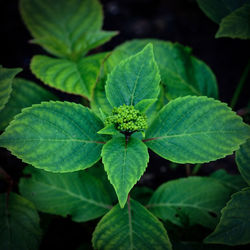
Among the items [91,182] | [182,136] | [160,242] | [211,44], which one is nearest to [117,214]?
[160,242]

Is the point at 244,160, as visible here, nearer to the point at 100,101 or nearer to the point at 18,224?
the point at 100,101

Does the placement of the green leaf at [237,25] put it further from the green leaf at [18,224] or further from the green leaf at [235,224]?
the green leaf at [18,224]

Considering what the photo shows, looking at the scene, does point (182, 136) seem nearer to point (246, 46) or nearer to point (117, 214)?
point (117, 214)

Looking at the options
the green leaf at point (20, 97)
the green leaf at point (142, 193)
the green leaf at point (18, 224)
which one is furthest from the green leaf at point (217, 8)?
the green leaf at point (18, 224)

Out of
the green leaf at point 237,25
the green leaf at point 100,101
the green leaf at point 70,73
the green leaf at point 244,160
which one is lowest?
the green leaf at point 244,160

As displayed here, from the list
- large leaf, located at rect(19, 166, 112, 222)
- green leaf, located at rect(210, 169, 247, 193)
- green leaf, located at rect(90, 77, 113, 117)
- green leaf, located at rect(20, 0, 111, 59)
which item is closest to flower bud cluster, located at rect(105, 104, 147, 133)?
green leaf, located at rect(90, 77, 113, 117)

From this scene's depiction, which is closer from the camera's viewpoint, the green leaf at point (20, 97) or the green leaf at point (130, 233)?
the green leaf at point (130, 233)

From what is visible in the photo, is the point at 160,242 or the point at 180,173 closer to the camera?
the point at 160,242
